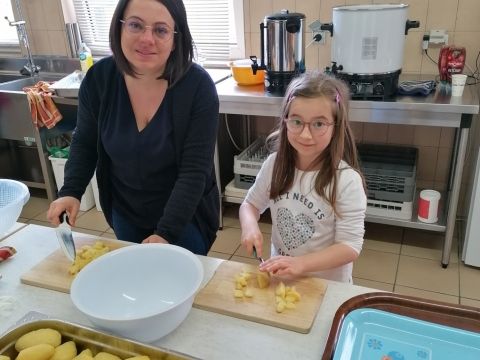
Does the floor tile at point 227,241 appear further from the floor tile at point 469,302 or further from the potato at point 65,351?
the potato at point 65,351

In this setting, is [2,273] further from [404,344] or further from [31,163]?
[31,163]

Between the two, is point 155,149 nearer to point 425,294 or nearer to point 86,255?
point 86,255

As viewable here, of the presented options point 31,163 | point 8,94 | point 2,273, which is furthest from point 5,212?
point 31,163

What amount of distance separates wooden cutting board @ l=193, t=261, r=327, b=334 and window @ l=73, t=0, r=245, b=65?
1.98 meters

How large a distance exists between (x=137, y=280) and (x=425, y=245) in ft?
5.81

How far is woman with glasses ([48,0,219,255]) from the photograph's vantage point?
1060 millimetres

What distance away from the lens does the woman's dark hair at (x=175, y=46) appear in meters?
1.06

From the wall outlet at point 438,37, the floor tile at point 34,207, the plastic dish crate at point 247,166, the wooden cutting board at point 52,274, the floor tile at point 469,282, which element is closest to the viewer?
the wooden cutting board at point 52,274

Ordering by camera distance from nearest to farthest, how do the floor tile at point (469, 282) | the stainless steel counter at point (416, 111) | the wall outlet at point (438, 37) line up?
the stainless steel counter at point (416, 111) → the floor tile at point (469, 282) → the wall outlet at point (438, 37)

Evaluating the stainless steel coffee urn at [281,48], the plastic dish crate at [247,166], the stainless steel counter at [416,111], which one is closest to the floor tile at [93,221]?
the plastic dish crate at [247,166]

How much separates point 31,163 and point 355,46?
250 centimetres

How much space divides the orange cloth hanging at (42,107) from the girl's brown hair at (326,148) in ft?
6.02

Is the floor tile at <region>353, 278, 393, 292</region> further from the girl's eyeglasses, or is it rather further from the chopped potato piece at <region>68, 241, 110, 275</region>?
the chopped potato piece at <region>68, 241, 110, 275</region>

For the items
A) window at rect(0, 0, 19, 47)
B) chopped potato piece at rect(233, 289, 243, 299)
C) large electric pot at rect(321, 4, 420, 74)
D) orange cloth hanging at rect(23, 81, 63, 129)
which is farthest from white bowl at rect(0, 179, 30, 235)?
window at rect(0, 0, 19, 47)
